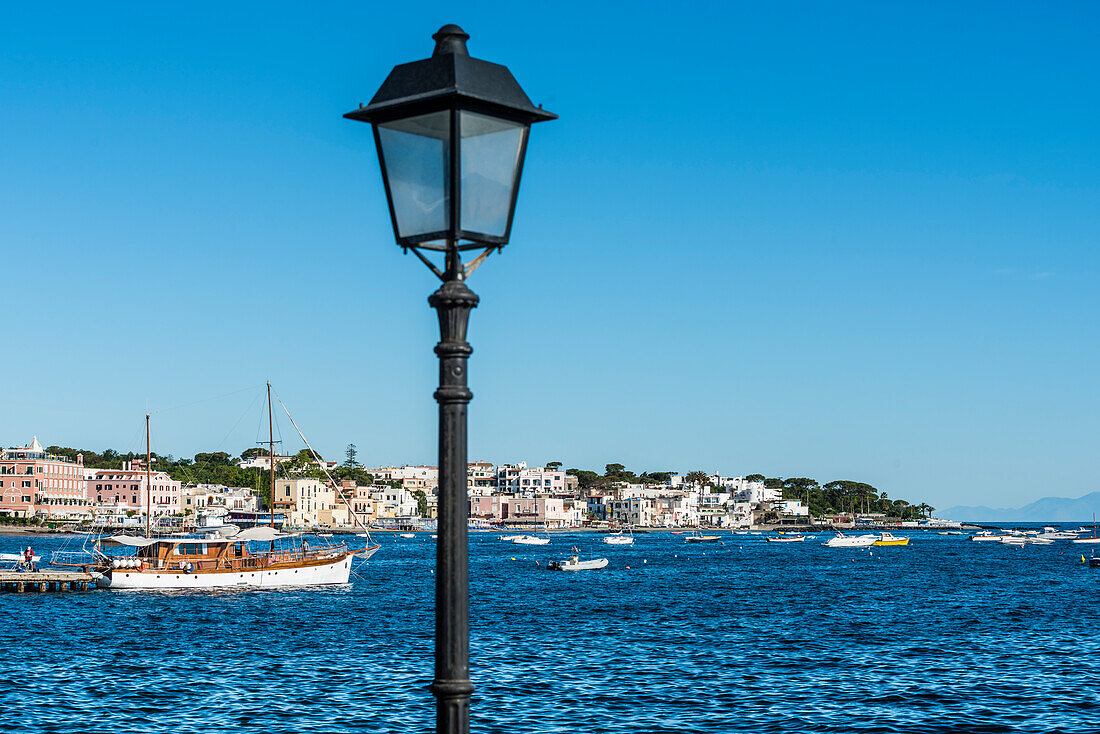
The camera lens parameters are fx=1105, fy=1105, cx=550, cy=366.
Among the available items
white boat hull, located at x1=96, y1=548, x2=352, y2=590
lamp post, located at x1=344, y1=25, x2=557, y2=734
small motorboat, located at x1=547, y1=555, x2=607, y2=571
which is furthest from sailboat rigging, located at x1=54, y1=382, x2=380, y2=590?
lamp post, located at x1=344, y1=25, x2=557, y2=734

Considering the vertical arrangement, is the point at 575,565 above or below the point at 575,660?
below

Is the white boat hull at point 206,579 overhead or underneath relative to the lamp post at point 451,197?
underneath

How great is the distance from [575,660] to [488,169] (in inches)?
1792

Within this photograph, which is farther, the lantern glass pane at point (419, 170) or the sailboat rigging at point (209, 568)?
the sailboat rigging at point (209, 568)

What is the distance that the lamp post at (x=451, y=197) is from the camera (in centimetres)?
735

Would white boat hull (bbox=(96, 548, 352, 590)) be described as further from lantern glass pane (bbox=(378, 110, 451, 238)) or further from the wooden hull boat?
lantern glass pane (bbox=(378, 110, 451, 238))

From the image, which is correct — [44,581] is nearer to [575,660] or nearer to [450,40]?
[575,660]

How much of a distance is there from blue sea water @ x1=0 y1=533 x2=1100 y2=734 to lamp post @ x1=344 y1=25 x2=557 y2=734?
28813 millimetres

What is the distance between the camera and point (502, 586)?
99.4 m

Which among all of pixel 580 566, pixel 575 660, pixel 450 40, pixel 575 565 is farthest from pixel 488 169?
pixel 580 566

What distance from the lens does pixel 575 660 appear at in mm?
50531

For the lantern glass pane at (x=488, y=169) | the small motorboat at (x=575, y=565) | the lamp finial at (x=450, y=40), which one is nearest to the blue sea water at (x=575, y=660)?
the small motorboat at (x=575, y=565)

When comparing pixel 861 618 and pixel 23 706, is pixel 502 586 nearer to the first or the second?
pixel 861 618

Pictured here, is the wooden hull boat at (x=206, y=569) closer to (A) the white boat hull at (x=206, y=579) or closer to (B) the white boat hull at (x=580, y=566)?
(A) the white boat hull at (x=206, y=579)
